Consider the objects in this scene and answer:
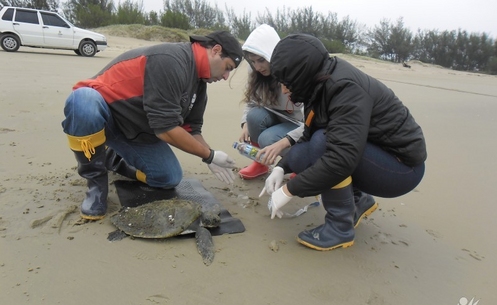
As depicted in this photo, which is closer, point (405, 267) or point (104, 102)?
point (405, 267)

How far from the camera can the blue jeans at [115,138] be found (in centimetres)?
184

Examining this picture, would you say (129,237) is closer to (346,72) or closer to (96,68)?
(346,72)

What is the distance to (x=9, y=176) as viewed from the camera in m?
2.32

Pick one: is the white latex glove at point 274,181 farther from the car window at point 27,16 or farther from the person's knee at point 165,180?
the car window at point 27,16

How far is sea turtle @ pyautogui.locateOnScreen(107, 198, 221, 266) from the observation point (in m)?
1.74

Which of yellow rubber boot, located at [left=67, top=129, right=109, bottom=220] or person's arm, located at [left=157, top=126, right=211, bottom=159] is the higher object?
person's arm, located at [left=157, top=126, right=211, bottom=159]

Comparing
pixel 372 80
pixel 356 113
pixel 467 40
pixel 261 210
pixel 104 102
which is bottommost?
pixel 261 210

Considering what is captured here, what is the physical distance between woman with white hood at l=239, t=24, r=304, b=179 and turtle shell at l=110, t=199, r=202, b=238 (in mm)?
576

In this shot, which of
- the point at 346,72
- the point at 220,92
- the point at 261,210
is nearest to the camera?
the point at 346,72

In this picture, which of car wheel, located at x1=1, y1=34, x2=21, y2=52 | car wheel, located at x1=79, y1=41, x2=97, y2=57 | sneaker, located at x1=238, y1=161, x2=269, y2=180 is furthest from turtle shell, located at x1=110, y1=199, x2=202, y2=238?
car wheel, located at x1=79, y1=41, x2=97, y2=57

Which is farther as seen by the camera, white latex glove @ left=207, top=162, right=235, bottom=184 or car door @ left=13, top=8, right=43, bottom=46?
car door @ left=13, top=8, right=43, bottom=46

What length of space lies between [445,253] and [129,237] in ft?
5.03

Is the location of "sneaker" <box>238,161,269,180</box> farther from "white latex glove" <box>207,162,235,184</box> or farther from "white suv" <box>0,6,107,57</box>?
"white suv" <box>0,6,107,57</box>

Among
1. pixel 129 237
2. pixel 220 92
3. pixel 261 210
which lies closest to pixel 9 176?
pixel 129 237
